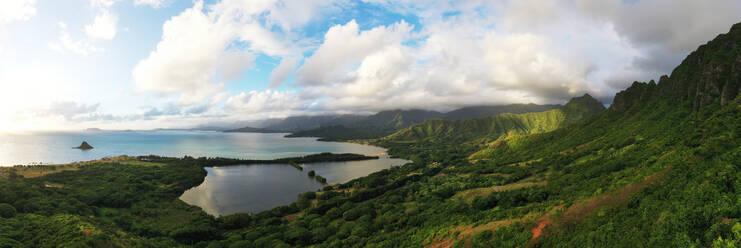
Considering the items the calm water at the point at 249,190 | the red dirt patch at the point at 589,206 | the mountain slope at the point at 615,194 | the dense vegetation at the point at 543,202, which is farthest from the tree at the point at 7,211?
the red dirt patch at the point at 589,206

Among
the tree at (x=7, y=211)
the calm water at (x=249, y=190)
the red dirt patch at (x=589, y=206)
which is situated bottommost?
the calm water at (x=249, y=190)

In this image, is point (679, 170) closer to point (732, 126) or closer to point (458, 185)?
point (732, 126)

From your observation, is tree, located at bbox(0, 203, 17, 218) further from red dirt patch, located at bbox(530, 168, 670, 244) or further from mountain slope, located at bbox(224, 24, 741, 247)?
red dirt patch, located at bbox(530, 168, 670, 244)

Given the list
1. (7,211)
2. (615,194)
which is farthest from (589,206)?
(7,211)

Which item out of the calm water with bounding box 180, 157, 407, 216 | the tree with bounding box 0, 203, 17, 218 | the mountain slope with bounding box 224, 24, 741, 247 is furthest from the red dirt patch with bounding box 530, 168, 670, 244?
the tree with bounding box 0, 203, 17, 218

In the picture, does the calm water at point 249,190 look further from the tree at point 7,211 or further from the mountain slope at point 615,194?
the tree at point 7,211

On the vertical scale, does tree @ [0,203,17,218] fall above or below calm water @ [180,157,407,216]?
above

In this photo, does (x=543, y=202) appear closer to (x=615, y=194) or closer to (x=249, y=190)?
(x=615, y=194)

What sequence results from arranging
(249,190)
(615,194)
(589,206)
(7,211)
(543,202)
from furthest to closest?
(249,190)
(7,211)
(543,202)
(615,194)
(589,206)
